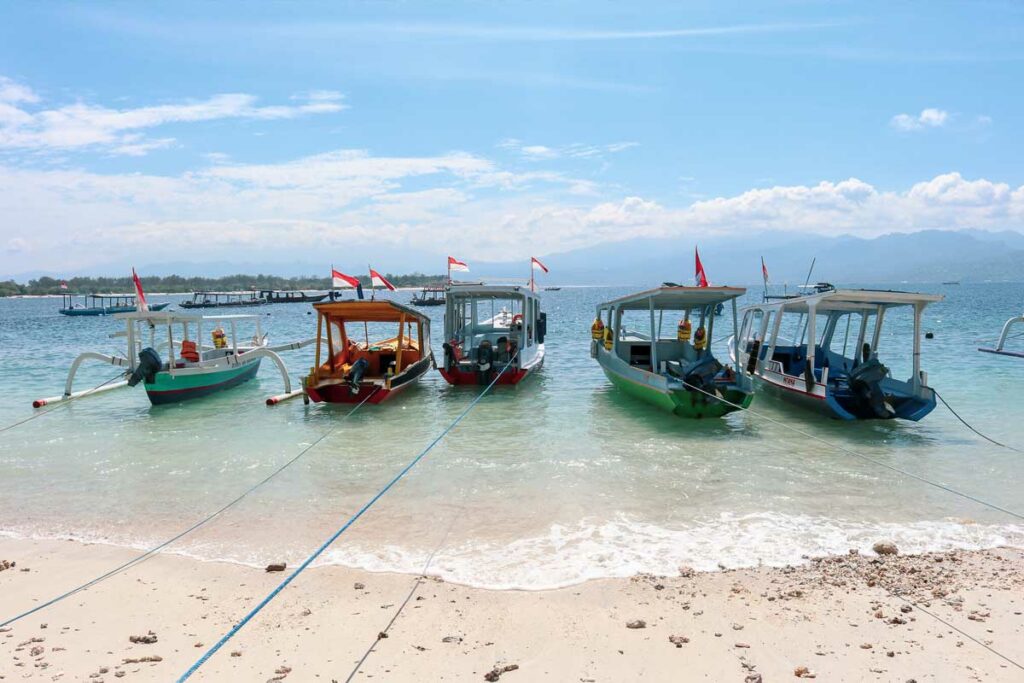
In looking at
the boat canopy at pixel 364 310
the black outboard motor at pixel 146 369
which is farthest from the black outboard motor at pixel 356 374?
the black outboard motor at pixel 146 369

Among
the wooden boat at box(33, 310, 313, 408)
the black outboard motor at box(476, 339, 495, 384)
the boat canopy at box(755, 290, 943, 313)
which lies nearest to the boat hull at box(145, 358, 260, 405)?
the wooden boat at box(33, 310, 313, 408)

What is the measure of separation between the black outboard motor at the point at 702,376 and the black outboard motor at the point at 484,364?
6044 millimetres

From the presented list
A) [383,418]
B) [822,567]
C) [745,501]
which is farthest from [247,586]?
[383,418]

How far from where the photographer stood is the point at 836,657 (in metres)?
5.37

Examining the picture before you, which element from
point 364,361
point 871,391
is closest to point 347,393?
point 364,361

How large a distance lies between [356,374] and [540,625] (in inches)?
465

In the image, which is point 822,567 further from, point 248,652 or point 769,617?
point 248,652

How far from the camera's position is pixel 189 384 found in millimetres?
18609

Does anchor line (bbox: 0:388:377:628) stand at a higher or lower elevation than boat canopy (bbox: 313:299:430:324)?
lower

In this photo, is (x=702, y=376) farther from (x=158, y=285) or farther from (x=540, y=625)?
(x=158, y=285)

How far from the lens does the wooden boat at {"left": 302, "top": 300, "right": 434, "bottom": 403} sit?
55.4 ft

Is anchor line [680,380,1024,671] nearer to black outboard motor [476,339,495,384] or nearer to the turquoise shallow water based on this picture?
the turquoise shallow water

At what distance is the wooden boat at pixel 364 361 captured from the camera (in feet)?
55.4

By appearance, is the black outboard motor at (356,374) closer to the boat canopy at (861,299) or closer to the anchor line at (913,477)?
the anchor line at (913,477)
